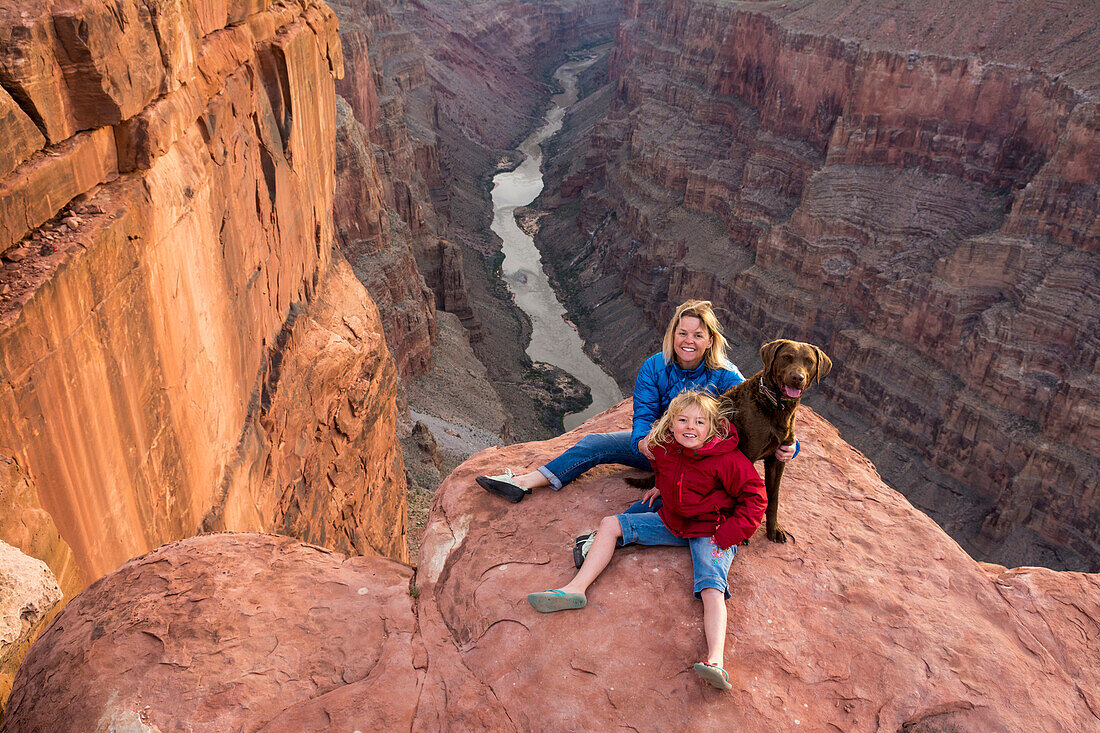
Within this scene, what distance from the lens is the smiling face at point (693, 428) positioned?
665 centimetres

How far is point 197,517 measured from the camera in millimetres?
9664

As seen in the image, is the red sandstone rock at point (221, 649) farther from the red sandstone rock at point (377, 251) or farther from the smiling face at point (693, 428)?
the red sandstone rock at point (377, 251)

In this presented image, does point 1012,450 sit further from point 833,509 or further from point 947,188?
point 833,509

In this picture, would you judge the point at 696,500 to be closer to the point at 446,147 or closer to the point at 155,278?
the point at 155,278

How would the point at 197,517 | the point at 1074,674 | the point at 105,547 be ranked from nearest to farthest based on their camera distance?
the point at 1074,674, the point at 105,547, the point at 197,517

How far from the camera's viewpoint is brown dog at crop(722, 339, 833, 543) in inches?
267

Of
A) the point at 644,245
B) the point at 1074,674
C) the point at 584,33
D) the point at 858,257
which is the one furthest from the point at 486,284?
the point at 584,33

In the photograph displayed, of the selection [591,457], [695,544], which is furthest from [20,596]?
[591,457]

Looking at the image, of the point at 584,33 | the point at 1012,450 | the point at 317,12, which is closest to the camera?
the point at 317,12

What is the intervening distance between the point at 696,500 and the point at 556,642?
1695 mm

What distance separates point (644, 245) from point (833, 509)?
54146mm

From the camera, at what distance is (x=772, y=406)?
695 cm

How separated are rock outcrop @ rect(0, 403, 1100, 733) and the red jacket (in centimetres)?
36

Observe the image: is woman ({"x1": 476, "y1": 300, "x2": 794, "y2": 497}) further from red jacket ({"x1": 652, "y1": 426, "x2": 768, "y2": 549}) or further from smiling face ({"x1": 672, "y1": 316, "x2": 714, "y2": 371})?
red jacket ({"x1": 652, "y1": 426, "x2": 768, "y2": 549})
